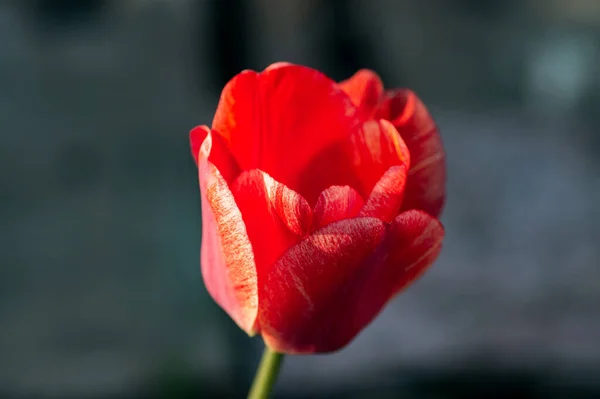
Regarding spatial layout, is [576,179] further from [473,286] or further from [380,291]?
[380,291]

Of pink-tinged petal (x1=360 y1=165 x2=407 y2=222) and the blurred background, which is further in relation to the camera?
the blurred background

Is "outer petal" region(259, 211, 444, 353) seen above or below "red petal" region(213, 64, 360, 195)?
below

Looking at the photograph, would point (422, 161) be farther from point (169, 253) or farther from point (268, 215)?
point (169, 253)

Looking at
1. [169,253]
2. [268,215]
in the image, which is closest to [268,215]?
[268,215]

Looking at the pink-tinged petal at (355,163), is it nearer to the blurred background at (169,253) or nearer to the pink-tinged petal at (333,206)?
the pink-tinged petal at (333,206)

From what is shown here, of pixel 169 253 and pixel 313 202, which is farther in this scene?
pixel 169 253

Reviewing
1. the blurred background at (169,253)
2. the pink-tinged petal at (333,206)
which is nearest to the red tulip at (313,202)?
the pink-tinged petal at (333,206)

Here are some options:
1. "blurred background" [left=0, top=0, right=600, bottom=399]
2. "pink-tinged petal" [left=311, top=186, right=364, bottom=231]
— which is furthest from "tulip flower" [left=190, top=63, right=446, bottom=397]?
"blurred background" [left=0, top=0, right=600, bottom=399]

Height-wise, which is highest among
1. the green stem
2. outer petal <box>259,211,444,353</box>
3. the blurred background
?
outer petal <box>259,211,444,353</box>

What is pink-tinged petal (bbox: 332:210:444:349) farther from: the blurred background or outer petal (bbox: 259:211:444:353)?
the blurred background
